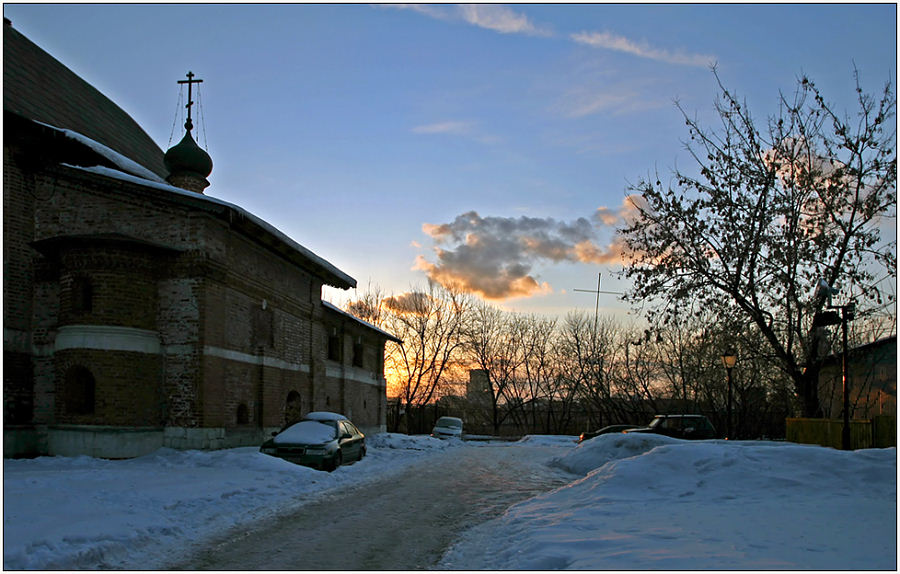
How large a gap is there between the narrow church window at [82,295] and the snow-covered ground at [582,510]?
3.56 m

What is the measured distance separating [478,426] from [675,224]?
41.1 m

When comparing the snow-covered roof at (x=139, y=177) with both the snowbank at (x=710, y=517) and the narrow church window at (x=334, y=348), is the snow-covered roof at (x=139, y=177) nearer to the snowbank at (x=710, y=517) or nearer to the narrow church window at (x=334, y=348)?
the narrow church window at (x=334, y=348)

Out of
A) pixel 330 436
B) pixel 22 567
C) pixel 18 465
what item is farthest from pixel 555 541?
pixel 18 465

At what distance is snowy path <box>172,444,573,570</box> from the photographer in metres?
7.72

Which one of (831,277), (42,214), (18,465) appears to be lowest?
(18,465)

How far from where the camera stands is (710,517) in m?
9.19

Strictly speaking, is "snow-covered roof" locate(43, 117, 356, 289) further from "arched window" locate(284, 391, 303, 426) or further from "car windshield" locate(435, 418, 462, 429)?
"car windshield" locate(435, 418, 462, 429)

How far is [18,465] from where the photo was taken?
15.1 m

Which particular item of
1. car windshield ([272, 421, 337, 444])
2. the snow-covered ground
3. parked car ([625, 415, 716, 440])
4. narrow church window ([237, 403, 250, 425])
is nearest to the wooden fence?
parked car ([625, 415, 716, 440])

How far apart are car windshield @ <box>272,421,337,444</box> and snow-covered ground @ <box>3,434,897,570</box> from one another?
110 centimetres

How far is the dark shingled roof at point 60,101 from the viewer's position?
63.1ft

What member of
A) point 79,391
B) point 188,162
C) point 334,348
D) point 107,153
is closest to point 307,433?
point 79,391

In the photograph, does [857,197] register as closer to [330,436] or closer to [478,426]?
[330,436]

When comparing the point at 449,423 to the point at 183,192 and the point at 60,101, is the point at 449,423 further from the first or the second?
the point at 60,101
